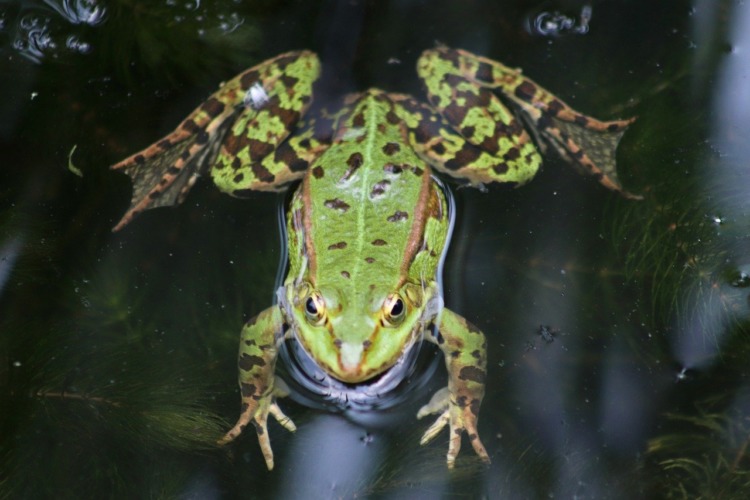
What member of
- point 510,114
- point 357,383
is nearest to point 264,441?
point 357,383

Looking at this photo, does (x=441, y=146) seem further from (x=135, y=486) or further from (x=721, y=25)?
(x=135, y=486)

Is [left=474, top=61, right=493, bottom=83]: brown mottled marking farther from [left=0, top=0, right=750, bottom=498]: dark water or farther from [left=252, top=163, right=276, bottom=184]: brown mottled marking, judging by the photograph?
[left=252, top=163, right=276, bottom=184]: brown mottled marking

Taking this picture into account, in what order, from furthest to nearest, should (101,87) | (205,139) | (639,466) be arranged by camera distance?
1. (101,87)
2. (205,139)
3. (639,466)

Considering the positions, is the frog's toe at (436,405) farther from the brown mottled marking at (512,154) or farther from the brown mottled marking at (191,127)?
the brown mottled marking at (191,127)

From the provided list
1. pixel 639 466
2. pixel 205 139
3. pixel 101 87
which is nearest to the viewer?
pixel 639 466

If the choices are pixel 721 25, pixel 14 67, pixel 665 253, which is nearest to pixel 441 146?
pixel 665 253

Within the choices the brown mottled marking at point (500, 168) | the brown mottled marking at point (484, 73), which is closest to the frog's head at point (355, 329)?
the brown mottled marking at point (500, 168)
